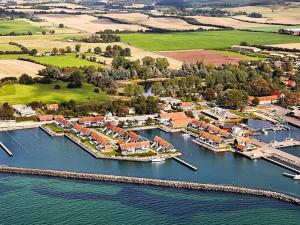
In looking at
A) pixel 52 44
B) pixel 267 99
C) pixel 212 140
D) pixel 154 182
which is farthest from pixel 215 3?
pixel 154 182

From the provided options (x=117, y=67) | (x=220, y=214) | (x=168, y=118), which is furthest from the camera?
(x=117, y=67)

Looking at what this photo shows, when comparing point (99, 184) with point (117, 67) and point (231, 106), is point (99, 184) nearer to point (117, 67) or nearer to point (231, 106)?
point (231, 106)

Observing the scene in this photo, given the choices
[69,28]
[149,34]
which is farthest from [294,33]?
[69,28]

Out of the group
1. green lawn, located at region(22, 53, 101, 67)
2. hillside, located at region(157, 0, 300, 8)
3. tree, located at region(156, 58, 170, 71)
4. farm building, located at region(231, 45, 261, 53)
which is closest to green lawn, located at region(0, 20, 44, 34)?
green lawn, located at region(22, 53, 101, 67)

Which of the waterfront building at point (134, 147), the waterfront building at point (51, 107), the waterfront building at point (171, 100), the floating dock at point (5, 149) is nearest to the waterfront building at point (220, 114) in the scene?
the waterfront building at point (171, 100)

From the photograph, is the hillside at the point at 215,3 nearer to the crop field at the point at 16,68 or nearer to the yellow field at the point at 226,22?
the yellow field at the point at 226,22

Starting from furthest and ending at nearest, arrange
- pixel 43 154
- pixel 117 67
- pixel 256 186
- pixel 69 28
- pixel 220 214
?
pixel 69 28
pixel 117 67
pixel 43 154
pixel 256 186
pixel 220 214

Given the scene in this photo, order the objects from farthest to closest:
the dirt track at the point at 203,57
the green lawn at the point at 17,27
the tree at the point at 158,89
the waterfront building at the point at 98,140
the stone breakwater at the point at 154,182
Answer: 1. the green lawn at the point at 17,27
2. the dirt track at the point at 203,57
3. the tree at the point at 158,89
4. the waterfront building at the point at 98,140
5. the stone breakwater at the point at 154,182

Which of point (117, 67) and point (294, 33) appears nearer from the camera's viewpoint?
point (117, 67)
